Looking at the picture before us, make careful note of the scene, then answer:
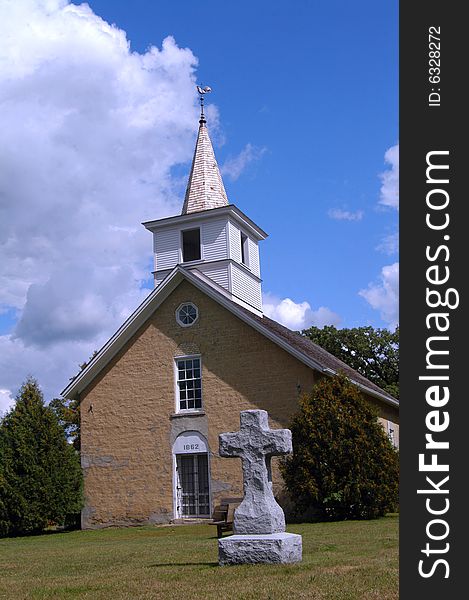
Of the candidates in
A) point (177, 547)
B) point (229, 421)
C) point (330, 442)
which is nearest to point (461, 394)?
point (177, 547)

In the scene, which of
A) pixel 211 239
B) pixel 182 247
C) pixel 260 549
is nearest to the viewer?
pixel 260 549

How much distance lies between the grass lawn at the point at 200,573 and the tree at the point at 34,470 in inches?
332

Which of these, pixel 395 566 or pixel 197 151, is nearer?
pixel 395 566

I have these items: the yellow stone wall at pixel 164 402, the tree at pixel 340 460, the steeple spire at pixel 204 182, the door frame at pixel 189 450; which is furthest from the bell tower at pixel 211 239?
the tree at pixel 340 460

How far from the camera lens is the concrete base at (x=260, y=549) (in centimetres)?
1118

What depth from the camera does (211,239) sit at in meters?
29.6

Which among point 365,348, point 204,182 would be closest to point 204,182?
point 204,182

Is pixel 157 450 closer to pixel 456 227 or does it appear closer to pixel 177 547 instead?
pixel 177 547

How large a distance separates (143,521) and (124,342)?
237 inches

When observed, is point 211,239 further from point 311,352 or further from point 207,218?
point 311,352

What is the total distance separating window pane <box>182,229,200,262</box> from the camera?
30641 mm

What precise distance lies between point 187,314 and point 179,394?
8.85 ft

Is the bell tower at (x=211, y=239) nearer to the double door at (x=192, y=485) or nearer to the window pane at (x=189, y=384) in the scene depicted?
the window pane at (x=189, y=384)

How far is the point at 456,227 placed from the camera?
23.5 ft
